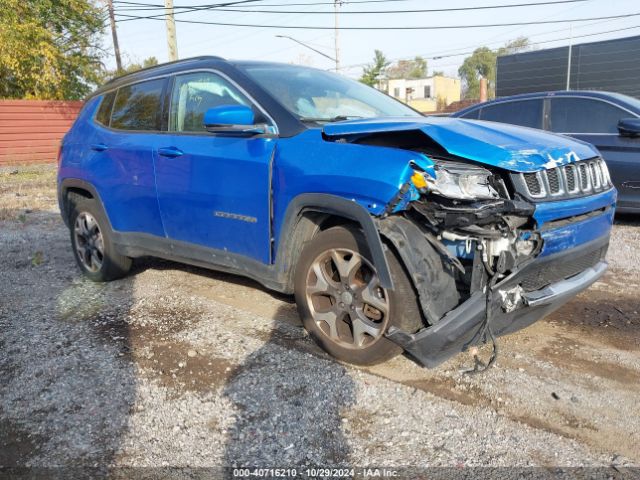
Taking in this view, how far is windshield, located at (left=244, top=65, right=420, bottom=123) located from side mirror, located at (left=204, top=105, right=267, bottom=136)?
0.28m

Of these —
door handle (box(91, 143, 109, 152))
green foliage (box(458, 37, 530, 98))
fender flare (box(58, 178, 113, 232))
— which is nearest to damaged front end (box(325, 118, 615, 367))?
door handle (box(91, 143, 109, 152))

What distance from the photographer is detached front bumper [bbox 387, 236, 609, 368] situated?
268 cm

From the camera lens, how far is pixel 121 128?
473 cm

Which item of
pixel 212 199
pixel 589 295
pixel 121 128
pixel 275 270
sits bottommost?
pixel 589 295

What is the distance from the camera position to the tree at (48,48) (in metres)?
20.0

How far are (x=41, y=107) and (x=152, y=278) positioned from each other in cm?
1823

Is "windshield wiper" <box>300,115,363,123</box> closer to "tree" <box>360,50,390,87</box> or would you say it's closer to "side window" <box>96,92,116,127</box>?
"side window" <box>96,92,116,127</box>

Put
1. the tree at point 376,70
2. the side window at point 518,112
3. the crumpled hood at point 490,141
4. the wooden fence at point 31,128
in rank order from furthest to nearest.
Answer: the tree at point 376,70 < the wooden fence at point 31,128 < the side window at point 518,112 < the crumpled hood at point 490,141

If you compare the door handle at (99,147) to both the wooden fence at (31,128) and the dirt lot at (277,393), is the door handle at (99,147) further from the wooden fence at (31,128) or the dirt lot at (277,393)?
the wooden fence at (31,128)

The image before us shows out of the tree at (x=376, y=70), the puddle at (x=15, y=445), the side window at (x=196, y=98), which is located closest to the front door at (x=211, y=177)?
the side window at (x=196, y=98)

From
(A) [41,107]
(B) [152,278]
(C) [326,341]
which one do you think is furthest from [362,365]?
(A) [41,107]

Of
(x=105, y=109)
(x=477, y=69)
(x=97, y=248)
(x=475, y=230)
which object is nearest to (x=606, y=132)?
(x=475, y=230)

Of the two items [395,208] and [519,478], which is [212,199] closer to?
[395,208]

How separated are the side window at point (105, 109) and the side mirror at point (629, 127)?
5.44 meters
